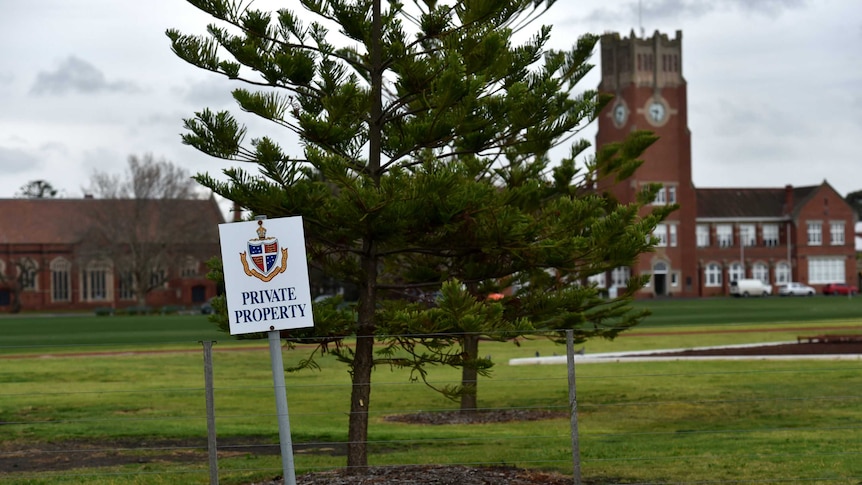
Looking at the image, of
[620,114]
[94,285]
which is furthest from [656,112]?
[94,285]

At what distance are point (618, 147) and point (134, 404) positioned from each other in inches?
337

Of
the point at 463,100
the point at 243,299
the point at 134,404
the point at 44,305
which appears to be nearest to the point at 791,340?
the point at 134,404

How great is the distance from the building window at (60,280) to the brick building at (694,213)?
1651 inches

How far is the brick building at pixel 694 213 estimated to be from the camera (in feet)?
270

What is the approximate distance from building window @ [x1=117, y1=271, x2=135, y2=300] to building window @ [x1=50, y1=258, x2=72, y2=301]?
436 cm

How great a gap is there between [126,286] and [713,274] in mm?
45685

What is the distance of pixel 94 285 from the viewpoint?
90.7 meters

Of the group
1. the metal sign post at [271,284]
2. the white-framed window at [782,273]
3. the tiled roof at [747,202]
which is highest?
the tiled roof at [747,202]

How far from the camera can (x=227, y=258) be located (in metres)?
6.71

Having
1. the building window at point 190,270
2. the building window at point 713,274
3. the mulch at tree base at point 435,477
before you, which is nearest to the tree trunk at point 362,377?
the mulch at tree base at point 435,477

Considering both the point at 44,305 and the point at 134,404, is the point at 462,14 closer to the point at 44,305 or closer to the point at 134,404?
the point at 134,404

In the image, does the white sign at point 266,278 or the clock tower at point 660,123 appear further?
the clock tower at point 660,123

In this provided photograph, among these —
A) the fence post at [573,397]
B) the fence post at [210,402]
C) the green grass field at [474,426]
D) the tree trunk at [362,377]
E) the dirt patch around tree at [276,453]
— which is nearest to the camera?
the fence post at [210,402]

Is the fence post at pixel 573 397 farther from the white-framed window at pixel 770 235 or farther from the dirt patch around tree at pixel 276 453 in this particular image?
the white-framed window at pixel 770 235
